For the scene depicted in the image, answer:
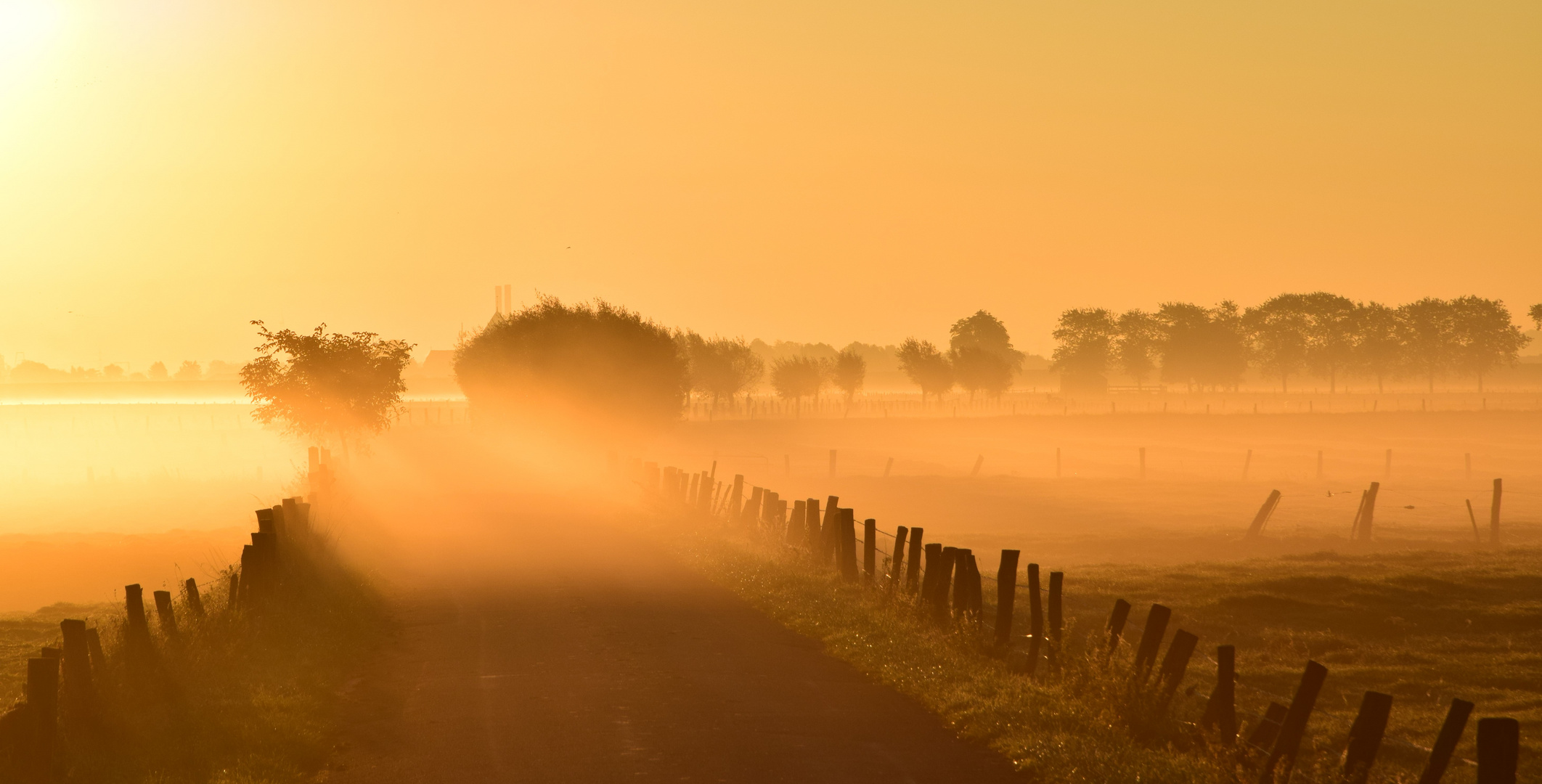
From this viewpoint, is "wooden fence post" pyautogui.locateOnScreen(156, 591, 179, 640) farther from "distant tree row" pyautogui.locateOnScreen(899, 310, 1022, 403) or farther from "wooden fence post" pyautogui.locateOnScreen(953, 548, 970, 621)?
"distant tree row" pyautogui.locateOnScreen(899, 310, 1022, 403)

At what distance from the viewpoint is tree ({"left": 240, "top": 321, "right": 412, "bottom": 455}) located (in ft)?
166

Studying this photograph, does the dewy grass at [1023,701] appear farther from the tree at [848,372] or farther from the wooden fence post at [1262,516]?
the tree at [848,372]

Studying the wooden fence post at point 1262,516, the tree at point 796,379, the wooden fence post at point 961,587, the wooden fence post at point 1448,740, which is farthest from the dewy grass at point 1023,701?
the tree at point 796,379

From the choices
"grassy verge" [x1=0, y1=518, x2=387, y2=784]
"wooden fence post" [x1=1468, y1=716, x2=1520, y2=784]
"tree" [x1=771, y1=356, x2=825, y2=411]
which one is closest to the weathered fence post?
"grassy verge" [x1=0, y1=518, x2=387, y2=784]

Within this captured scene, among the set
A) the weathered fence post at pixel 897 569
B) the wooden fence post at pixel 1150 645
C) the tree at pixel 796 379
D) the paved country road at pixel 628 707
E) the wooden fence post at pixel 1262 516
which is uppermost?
the tree at pixel 796 379

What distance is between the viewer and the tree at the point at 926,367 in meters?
167

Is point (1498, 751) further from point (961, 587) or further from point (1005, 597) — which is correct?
point (961, 587)

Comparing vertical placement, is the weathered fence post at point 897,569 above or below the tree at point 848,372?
below

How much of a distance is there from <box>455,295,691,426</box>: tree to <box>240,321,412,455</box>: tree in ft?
26.3

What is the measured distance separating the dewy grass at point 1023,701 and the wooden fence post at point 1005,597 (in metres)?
0.31

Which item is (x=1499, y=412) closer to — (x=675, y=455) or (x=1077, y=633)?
(x=675, y=455)

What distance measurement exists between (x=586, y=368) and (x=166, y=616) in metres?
46.4

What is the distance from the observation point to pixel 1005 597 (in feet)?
45.1

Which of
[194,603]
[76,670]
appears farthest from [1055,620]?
[194,603]
